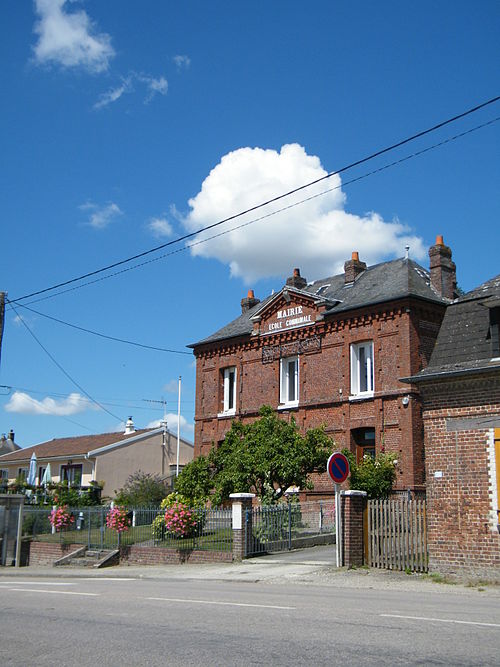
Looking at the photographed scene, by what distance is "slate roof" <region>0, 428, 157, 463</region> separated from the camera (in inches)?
1813

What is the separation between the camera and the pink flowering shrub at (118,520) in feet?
78.0

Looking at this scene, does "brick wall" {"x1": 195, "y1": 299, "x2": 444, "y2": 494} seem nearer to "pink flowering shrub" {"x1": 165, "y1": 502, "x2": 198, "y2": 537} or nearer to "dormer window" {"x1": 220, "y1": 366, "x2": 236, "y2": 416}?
"dormer window" {"x1": 220, "y1": 366, "x2": 236, "y2": 416}

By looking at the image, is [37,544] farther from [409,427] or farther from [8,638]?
[8,638]

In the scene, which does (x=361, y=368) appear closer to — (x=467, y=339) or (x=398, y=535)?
(x=467, y=339)

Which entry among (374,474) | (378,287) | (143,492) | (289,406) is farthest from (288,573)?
(143,492)

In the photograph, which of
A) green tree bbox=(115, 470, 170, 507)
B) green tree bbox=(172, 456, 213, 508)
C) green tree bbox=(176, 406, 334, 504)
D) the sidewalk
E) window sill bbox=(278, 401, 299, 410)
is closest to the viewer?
the sidewalk

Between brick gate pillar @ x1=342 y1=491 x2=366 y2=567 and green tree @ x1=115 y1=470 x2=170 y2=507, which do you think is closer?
brick gate pillar @ x1=342 y1=491 x2=366 y2=567

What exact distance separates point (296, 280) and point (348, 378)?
21.7 feet

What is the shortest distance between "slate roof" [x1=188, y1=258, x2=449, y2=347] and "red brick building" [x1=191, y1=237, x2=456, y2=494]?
0.22ft

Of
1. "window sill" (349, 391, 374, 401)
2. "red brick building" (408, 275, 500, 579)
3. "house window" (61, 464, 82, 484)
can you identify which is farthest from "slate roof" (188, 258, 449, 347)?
"house window" (61, 464, 82, 484)

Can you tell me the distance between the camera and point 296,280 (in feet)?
113

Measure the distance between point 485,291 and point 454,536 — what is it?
6.19 meters

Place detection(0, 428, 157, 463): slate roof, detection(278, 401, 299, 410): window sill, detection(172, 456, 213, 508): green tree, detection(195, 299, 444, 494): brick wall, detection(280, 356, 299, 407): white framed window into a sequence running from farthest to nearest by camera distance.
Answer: detection(0, 428, 157, 463): slate roof
detection(280, 356, 299, 407): white framed window
detection(278, 401, 299, 410): window sill
detection(195, 299, 444, 494): brick wall
detection(172, 456, 213, 508): green tree

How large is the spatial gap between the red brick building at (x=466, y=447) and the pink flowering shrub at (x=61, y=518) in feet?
49.0
